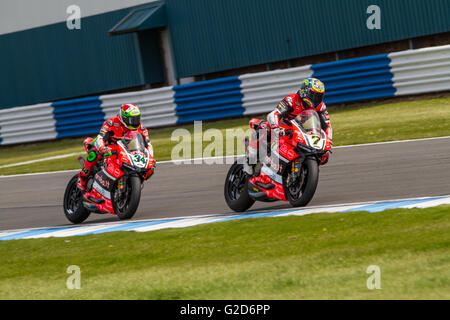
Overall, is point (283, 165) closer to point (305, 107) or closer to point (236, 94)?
point (305, 107)

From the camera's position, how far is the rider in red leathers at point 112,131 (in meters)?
11.2

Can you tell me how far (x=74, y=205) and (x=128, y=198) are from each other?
123 centimetres

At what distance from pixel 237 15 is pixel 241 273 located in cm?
1916

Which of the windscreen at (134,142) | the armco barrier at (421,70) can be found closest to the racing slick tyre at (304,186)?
the windscreen at (134,142)

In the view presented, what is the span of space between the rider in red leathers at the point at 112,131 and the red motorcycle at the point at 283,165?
1.51 meters

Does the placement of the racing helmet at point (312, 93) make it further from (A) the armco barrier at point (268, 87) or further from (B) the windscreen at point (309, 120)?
(A) the armco barrier at point (268, 87)

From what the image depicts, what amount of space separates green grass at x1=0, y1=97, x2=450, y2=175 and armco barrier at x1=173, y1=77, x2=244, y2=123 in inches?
11.5

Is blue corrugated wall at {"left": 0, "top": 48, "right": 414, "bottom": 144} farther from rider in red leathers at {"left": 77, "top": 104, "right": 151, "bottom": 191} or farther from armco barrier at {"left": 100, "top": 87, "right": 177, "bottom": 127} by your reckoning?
rider in red leathers at {"left": 77, "top": 104, "right": 151, "bottom": 191}

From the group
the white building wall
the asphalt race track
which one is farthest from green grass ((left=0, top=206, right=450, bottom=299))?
the white building wall

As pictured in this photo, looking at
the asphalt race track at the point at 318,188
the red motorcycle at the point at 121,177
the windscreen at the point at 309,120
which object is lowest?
the asphalt race track at the point at 318,188

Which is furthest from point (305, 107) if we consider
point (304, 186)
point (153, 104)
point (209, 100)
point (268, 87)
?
point (153, 104)

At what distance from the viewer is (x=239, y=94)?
22.9 meters

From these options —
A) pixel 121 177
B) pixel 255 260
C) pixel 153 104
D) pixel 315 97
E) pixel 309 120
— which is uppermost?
pixel 153 104

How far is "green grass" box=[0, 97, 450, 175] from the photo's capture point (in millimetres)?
16234
